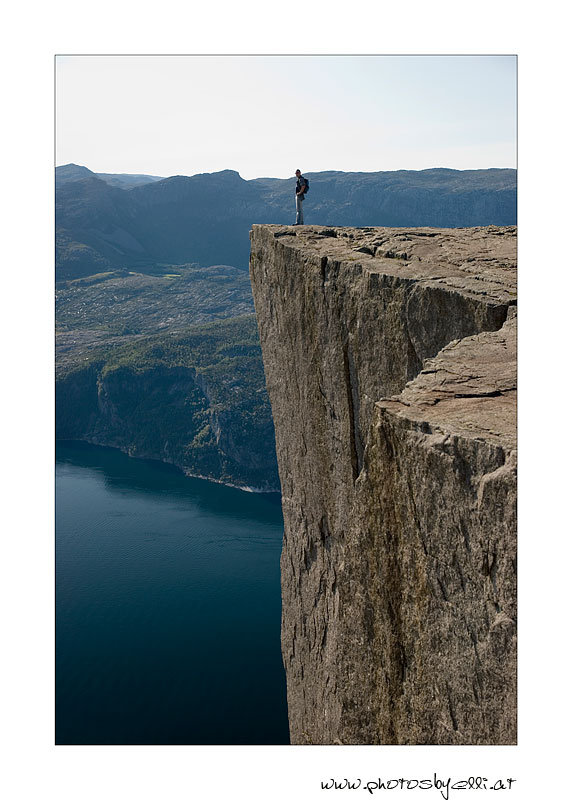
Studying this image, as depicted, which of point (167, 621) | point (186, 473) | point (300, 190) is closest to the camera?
point (300, 190)

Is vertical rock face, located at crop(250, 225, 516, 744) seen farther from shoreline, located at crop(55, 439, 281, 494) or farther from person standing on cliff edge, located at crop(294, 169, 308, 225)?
shoreline, located at crop(55, 439, 281, 494)

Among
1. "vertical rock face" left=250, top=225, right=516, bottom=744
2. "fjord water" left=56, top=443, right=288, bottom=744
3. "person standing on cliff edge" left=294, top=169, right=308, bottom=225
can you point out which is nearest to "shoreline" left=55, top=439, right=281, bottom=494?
"fjord water" left=56, top=443, right=288, bottom=744

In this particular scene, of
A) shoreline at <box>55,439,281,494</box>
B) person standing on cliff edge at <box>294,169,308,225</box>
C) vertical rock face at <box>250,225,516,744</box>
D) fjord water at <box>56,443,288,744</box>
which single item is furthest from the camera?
shoreline at <box>55,439,281,494</box>

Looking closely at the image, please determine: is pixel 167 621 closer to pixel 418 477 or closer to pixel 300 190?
pixel 300 190

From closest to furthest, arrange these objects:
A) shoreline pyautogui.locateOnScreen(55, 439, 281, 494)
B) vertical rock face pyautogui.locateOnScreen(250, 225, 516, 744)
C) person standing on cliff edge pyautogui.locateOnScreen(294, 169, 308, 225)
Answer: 1. vertical rock face pyautogui.locateOnScreen(250, 225, 516, 744)
2. person standing on cliff edge pyautogui.locateOnScreen(294, 169, 308, 225)
3. shoreline pyautogui.locateOnScreen(55, 439, 281, 494)

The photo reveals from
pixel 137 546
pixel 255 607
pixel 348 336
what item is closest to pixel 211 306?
pixel 137 546

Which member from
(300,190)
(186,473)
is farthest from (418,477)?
(186,473)
